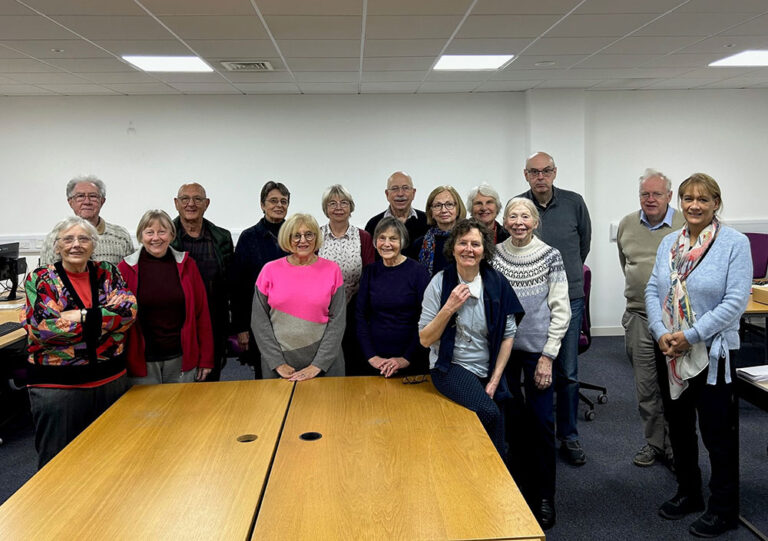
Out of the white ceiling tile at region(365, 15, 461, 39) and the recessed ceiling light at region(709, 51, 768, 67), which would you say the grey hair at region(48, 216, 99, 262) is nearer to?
the white ceiling tile at region(365, 15, 461, 39)

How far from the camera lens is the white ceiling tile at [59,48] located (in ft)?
12.9

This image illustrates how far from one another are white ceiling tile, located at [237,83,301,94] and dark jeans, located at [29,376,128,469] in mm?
3933

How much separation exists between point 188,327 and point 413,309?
44.4 inches

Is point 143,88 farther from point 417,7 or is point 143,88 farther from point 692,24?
point 692,24

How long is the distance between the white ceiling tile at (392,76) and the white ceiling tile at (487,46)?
2.56ft

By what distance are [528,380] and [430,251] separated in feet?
3.00

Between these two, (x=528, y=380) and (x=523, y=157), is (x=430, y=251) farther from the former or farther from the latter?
(x=523, y=157)

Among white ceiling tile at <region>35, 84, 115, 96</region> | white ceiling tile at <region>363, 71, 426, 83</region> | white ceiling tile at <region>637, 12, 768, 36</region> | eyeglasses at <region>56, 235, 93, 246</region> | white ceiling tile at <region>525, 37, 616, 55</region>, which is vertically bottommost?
eyeglasses at <region>56, 235, 93, 246</region>

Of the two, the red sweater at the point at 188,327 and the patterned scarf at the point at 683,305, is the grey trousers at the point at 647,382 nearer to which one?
the patterned scarf at the point at 683,305

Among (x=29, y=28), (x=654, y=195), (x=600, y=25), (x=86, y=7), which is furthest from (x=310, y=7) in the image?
(x=654, y=195)

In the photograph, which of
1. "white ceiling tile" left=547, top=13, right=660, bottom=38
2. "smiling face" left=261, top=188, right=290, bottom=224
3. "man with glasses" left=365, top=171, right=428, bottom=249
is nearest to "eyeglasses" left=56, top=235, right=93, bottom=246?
"smiling face" left=261, top=188, right=290, bottom=224

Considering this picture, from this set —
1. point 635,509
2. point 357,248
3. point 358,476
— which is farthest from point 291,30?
point 635,509

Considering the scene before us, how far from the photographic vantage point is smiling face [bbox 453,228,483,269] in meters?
2.36

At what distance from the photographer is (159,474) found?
1.77 m
